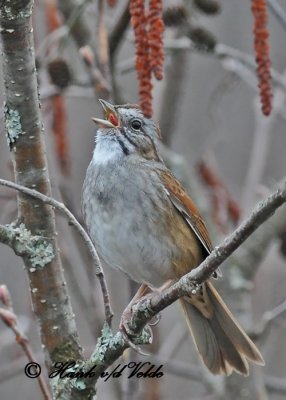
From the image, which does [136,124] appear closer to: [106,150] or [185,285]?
[106,150]

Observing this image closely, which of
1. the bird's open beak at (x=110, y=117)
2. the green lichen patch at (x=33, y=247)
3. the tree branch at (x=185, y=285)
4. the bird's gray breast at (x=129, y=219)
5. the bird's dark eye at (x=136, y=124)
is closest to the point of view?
the tree branch at (x=185, y=285)

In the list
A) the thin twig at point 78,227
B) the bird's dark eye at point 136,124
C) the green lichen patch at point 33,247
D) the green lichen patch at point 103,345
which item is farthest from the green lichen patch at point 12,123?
the bird's dark eye at point 136,124

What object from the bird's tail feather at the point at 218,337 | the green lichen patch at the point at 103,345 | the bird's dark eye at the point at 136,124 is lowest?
the bird's tail feather at the point at 218,337

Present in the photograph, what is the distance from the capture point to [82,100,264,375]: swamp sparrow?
10.8ft

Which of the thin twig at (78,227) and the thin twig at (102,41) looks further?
the thin twig at (102,41)

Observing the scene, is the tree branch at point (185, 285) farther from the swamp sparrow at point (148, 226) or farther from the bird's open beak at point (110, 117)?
the bird's open beak at point (110, 117)

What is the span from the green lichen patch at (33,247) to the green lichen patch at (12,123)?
10.5 inches

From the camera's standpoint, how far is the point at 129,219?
10.8ft

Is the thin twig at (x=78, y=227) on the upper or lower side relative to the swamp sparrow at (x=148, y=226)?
upper

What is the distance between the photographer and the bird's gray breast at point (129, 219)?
329cm

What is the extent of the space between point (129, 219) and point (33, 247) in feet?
A: 2.30

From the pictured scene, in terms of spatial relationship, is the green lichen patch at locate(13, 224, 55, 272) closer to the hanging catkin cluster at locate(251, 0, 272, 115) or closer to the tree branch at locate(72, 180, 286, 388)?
the tree branch at locate(72, 180, 286, 388)

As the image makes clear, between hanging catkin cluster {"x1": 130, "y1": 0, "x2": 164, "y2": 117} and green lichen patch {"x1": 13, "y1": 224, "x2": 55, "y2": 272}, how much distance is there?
49cm

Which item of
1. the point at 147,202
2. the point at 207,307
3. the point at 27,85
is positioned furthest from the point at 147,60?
the point at 207,307
